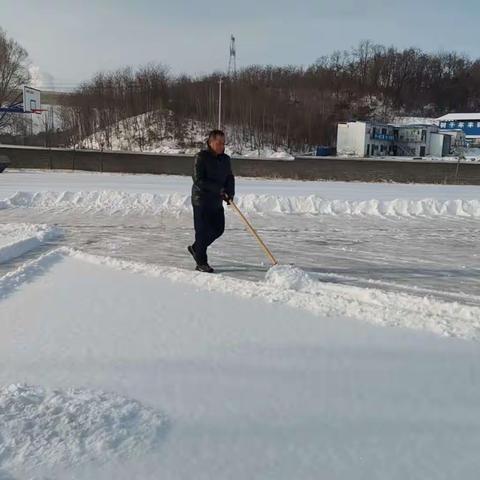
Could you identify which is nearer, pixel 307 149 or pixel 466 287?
pixel 466 287

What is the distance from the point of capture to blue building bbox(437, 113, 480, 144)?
79750 millimetres

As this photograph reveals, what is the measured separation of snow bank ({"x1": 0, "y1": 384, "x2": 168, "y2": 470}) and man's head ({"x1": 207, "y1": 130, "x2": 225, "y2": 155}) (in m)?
3.79

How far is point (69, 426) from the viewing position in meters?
2.68

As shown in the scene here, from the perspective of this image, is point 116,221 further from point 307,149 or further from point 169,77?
point 169,77

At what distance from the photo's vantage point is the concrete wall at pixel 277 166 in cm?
3009

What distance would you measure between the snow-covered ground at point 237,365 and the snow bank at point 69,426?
10mm

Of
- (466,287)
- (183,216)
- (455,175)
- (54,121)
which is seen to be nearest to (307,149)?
(54,121)

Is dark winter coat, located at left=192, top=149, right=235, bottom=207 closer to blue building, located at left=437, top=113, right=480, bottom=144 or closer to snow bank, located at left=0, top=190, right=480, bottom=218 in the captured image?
snow bank, located at left=0, top=190, right=480, bottom=218

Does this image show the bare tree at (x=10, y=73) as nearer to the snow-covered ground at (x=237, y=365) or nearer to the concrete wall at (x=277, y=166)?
the concrete wall at (x=277, y=166)

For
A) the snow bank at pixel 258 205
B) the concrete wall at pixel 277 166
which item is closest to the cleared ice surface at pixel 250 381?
the snow bank at pixel 258 205

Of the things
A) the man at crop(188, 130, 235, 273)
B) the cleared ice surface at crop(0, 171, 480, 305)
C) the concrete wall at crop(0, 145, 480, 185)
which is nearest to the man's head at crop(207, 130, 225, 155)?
the man at crop(188, 130, 235, 273)

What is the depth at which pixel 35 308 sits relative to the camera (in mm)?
4688

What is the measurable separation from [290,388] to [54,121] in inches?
2884

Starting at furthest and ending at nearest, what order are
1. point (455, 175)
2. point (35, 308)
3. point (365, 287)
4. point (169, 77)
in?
point (169, 77), point (455, 175), point (365, 287), point (35, 308)
